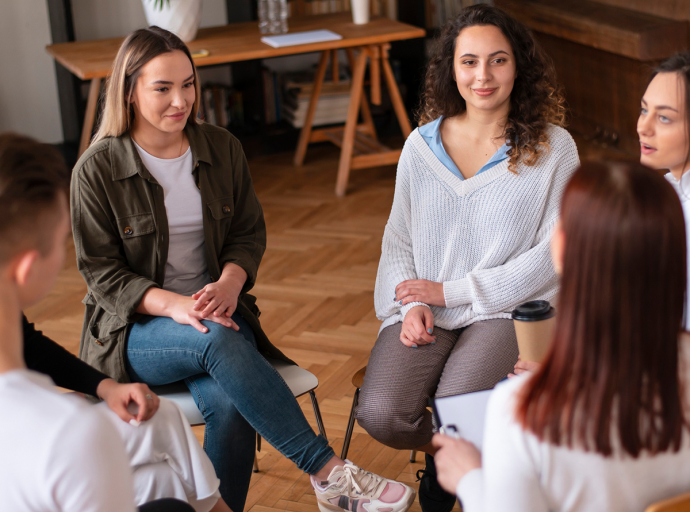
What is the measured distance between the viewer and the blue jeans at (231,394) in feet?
5.38

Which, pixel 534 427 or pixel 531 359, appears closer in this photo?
pixel 534 427

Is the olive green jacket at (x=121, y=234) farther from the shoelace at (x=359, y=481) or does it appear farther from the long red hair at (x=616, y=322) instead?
the long red hair at (x=616, y=322)

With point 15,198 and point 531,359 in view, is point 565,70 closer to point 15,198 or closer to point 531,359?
point 531,359

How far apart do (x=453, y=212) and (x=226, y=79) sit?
129 inches

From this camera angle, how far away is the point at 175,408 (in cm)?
141

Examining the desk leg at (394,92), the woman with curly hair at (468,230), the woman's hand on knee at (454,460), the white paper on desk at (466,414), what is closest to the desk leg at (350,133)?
the desk leg at (394,92)

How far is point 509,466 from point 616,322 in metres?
0.20

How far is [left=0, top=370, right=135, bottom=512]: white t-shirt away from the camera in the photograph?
87cm

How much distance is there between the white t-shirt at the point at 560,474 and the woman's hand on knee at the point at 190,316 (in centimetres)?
87

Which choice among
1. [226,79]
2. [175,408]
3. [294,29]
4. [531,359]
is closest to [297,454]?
[175,408]

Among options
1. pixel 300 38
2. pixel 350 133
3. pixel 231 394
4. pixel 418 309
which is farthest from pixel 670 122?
pixel 350 133

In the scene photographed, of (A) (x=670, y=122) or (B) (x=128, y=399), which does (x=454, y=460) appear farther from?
(A) (x=670, y=122)

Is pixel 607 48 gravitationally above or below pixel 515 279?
above

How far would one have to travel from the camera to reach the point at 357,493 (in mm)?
1646
